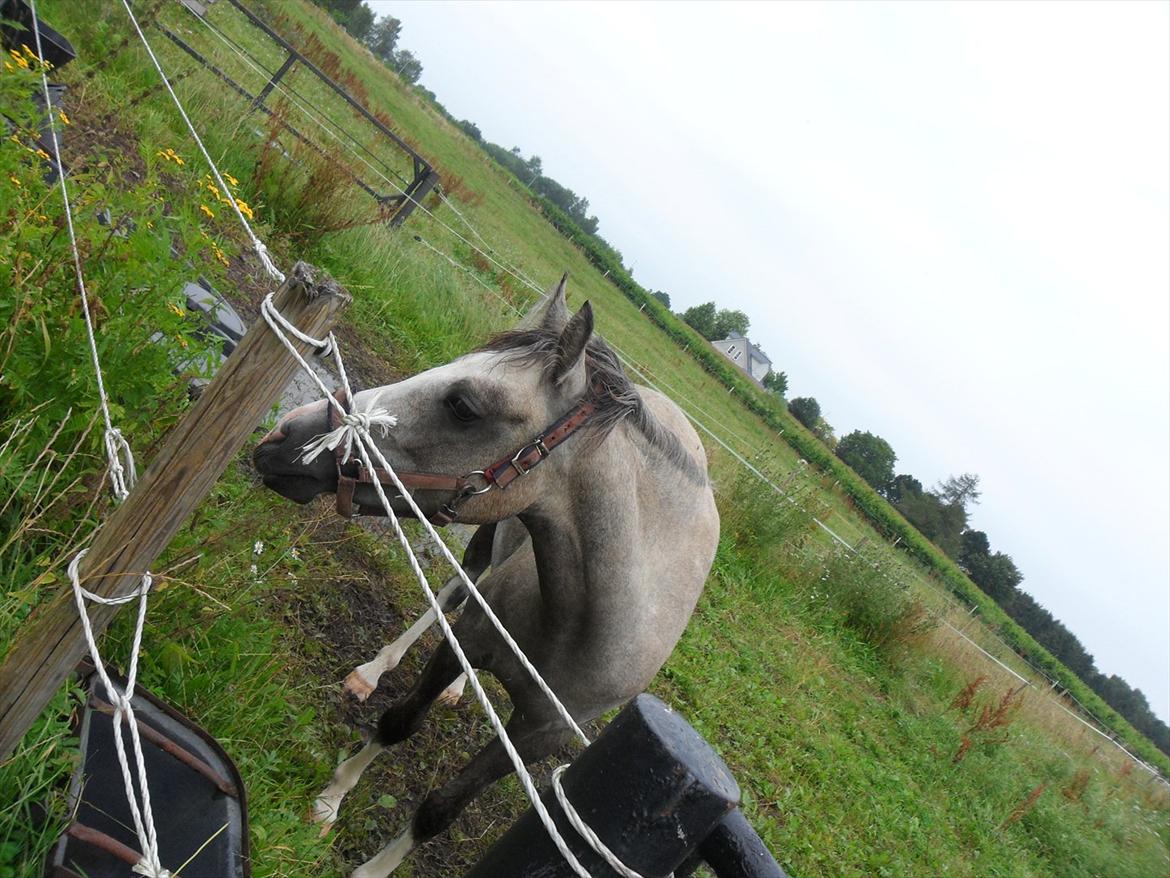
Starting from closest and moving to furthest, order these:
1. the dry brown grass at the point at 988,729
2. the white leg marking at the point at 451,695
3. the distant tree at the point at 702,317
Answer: the white leg marking at the point at 451,695 < the dry brown grass at the point at 988,729 < the distant tree at the point at 702,317

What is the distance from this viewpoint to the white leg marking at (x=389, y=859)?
9.50ft

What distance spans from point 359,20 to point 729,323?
142 ft

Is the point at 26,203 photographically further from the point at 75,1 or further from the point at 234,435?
the point at 75,1

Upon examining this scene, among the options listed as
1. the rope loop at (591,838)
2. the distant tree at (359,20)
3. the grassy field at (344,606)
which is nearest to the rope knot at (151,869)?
the grassy field at (344,606)

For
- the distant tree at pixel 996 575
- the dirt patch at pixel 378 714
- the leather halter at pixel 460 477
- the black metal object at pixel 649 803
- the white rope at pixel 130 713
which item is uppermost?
the distant tree at pixel 996 575

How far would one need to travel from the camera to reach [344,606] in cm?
396

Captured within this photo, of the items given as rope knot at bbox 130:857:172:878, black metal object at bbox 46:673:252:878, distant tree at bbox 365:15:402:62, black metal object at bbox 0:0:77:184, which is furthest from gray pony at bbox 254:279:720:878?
distant tree at bbox 365:15:402:62

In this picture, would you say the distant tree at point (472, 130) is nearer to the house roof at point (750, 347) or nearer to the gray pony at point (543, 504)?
the house roof at point (750, 347)

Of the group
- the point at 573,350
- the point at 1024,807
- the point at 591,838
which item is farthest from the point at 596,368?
the point at 1024,807

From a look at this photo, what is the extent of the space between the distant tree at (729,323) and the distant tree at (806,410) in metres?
20.6

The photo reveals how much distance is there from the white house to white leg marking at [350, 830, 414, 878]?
222 ft

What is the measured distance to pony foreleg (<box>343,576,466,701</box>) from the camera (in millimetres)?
3588

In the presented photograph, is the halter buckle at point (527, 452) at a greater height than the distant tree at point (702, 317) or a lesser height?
lesser

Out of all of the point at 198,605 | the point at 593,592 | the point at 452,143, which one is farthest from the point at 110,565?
the point at 452,143
